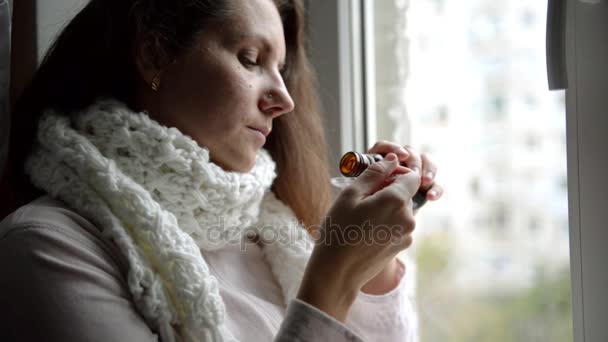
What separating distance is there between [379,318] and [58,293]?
0.50 m

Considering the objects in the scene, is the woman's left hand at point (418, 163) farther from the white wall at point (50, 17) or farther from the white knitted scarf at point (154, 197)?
the white wall at point (50, 17)

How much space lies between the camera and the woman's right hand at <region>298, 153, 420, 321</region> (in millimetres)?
675

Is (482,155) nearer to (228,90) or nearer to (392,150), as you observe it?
(392,150)

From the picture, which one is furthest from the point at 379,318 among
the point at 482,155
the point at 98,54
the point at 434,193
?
the point at 98,54

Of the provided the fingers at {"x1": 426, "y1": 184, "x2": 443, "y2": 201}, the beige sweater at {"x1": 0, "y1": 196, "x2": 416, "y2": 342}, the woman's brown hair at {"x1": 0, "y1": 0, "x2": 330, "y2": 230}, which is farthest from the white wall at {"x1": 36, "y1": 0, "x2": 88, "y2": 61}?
the fingers at {"x1": 426, "y1": 184, "x2": 443, "y2": 201}

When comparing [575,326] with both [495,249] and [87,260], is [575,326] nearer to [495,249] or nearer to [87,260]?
[495,249]

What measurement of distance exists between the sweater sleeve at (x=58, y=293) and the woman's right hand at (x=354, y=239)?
0.70ft

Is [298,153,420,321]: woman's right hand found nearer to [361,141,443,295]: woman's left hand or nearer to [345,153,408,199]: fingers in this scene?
[345,153,408,199]: fingers

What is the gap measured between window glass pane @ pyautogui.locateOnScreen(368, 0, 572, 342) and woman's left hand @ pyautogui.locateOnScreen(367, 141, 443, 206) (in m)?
0.11

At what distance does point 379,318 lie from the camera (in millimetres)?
913

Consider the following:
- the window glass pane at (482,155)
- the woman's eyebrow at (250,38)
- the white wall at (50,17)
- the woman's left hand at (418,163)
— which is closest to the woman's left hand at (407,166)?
the woman's left hand at (418,163)

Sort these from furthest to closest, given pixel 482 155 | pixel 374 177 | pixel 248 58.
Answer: pixel 482 155, pixel 248 58, pixel 374 177

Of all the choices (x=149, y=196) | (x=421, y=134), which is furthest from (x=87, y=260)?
(x=421, y=134)

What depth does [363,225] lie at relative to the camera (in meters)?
0.69
